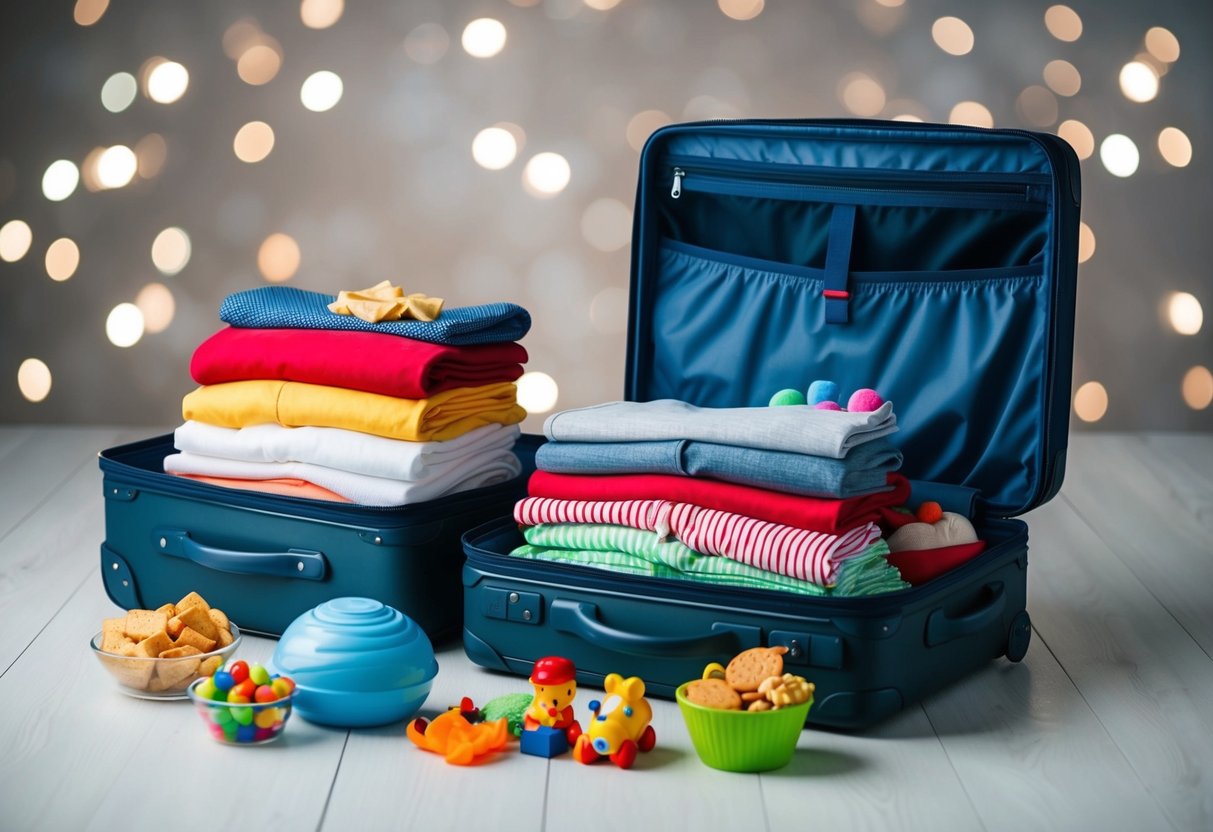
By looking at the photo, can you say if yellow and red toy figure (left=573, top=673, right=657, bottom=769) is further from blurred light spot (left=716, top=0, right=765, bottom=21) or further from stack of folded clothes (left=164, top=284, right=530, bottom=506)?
blurred light spot (left=716, top=0, right=765, bottom=21)

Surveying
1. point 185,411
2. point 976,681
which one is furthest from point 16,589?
point 976,681

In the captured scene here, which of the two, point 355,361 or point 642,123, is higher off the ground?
point 642,123

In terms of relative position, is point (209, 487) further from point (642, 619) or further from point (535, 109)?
point (535, 109)

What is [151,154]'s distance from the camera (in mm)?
3066

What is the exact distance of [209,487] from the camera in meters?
1.76

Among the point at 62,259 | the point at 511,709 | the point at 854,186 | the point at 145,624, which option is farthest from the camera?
the point at 62,259

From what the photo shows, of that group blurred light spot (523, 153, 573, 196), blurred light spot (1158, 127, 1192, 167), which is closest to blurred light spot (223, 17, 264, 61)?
blurred light spot (523, 153, 573, 196)

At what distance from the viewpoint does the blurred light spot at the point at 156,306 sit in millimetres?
3107

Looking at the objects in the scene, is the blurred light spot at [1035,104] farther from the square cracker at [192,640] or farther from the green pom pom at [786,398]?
the square cracker at [192,640]

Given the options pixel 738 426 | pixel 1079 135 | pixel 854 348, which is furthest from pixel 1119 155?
pixel 738 426

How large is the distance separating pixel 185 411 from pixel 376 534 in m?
0.38

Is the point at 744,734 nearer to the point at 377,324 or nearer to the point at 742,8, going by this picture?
the point at 377,324

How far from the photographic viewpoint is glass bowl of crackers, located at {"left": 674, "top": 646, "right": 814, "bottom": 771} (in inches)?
52.8

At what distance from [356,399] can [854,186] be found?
0.72 m
